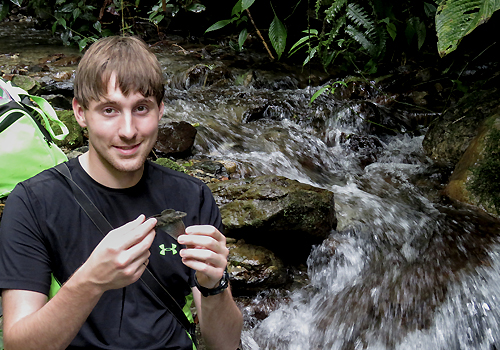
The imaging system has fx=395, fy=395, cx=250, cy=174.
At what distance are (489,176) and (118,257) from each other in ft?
14.2

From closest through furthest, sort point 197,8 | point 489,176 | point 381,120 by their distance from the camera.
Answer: point 489,176 → point 381,120 → point 197,8

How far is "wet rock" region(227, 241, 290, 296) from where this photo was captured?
3.20 meters

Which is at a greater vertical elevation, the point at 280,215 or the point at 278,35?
the point at 278,35

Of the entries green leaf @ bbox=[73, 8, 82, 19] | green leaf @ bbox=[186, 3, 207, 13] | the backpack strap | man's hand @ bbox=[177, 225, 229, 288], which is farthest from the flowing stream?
green leaf @ bbox=[73, 8, 82, 19]

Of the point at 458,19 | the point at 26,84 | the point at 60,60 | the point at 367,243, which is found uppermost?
the point at 458,19

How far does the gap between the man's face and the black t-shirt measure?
5.2 inches

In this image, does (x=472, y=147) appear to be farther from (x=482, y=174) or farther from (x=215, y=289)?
(x=215, y=289)

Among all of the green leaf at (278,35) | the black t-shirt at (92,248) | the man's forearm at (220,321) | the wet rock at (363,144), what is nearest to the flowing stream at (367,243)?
the wet rock at (363,144)

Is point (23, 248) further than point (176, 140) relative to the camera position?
No

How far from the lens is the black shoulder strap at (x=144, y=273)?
5.08 ft

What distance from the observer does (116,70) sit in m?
1.54

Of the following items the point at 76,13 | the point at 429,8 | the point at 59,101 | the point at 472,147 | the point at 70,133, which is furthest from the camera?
the point at 76,13

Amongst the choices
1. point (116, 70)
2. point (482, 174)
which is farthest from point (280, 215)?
point (482, 174)

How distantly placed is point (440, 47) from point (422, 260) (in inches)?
82.7
